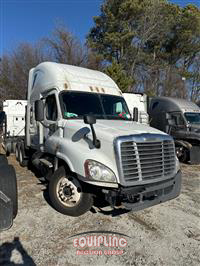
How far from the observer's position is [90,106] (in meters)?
4.84

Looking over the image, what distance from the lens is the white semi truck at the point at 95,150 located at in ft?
11.0

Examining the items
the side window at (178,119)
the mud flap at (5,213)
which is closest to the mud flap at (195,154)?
the side window at (178,119)

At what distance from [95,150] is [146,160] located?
92 cm

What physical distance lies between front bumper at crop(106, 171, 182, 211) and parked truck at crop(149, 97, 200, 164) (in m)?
5.90

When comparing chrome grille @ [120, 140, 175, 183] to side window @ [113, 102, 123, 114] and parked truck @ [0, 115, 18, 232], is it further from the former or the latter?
parked truck @ [0, 115, 18, 232]

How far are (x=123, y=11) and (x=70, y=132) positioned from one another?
2053 cm

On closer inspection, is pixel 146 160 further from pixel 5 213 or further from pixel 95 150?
pixel 5 213

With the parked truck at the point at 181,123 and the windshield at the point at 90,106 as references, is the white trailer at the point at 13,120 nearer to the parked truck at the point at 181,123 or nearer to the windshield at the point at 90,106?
the windshield at the point at 90,106

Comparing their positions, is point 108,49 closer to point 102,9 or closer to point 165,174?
point 102,9

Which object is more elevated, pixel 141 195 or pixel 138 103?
pixel 138 103

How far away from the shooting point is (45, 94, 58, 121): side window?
4.91 metres

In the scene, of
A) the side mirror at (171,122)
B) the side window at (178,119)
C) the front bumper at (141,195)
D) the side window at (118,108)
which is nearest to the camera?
the front bumper at (141,195)

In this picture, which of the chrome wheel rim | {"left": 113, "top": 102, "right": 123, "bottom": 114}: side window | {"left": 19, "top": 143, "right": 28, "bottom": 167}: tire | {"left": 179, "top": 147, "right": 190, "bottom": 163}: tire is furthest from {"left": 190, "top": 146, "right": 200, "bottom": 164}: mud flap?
{"left": 19, "top": 143, "right": 28, "bottom": 167}: tire

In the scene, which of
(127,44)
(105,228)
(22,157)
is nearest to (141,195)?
(105,228)
